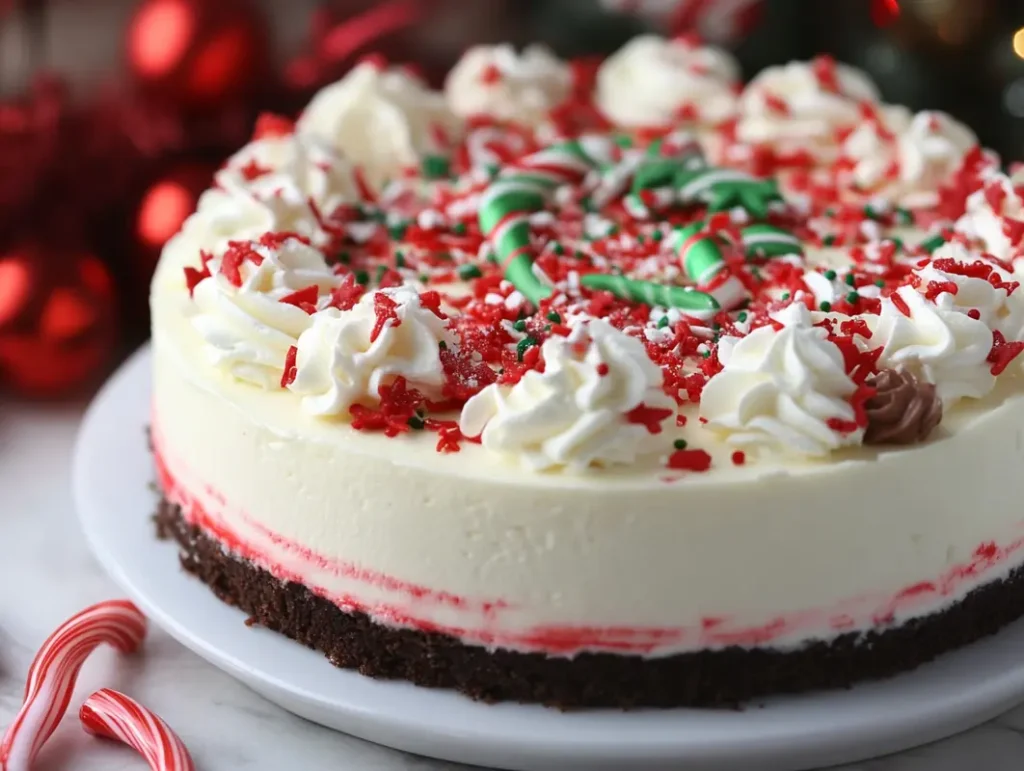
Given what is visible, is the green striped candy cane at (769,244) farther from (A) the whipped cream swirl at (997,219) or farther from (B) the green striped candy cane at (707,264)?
(A) the whipped cream swirl at (997,219)

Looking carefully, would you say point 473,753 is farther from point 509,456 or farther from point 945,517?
point 945,517

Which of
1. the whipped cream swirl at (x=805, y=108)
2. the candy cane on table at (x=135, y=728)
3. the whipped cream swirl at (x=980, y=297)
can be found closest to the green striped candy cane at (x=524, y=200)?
the whipped cream swirl at (x=805, y=108)

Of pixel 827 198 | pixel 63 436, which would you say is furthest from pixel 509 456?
pixel 63 436

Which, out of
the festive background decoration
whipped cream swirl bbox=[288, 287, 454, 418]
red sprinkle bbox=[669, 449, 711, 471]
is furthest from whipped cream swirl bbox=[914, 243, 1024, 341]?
the festive background decoration

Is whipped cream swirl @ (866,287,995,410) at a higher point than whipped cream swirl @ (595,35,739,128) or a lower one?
higher

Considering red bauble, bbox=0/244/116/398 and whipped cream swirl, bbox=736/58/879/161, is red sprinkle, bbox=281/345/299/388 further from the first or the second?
whipped cream swirl, bbox=736/58/879/161

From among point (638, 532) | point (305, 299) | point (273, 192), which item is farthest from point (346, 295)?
point (638, 532)
